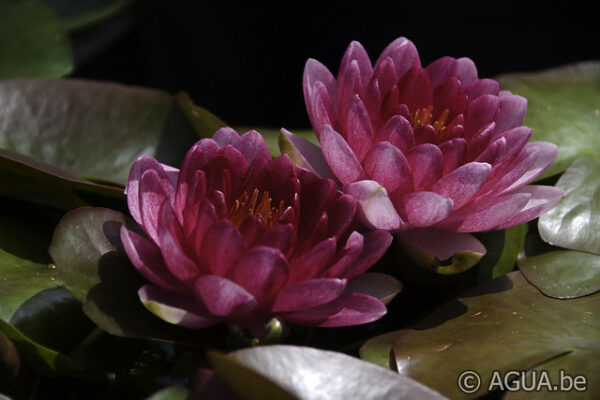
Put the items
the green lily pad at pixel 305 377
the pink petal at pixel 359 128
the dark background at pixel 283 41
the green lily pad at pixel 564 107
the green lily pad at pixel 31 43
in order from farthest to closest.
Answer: the dark background at pixel 283 41 → the green lily pad at pixel 31 43 → the green lily pad at pixel 564 107 → the pink petal at pixel 359 128 → the green lily pad at pixel 305 377

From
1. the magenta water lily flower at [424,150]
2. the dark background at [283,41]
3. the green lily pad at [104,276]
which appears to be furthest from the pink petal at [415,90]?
the dark background at [283,41]

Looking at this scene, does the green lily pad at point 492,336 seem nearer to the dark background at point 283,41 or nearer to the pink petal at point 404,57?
the pink petal at point 404,57

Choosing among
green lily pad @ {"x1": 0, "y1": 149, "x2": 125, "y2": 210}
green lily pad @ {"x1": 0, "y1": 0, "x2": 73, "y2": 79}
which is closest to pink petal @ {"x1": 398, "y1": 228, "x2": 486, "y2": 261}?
green lily pad @ {"x1": 0, "y1": 149, "x2": 125, "y2": 210}

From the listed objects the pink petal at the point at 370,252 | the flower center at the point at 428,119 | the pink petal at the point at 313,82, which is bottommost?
the pink petal at the point at 370,252

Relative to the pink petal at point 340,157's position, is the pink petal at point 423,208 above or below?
below

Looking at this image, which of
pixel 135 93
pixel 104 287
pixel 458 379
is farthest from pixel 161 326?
pixel 135 93

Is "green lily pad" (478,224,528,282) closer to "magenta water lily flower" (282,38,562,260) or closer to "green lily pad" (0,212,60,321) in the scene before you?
"magenta water lily flower" (282,38,562,260)

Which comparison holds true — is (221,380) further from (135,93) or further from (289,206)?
(135,93)

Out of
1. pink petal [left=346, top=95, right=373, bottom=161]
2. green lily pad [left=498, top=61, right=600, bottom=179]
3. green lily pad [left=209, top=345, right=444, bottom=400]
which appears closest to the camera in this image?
Result: green lily pad [left=209, top=345, right=444, bottom=400]
